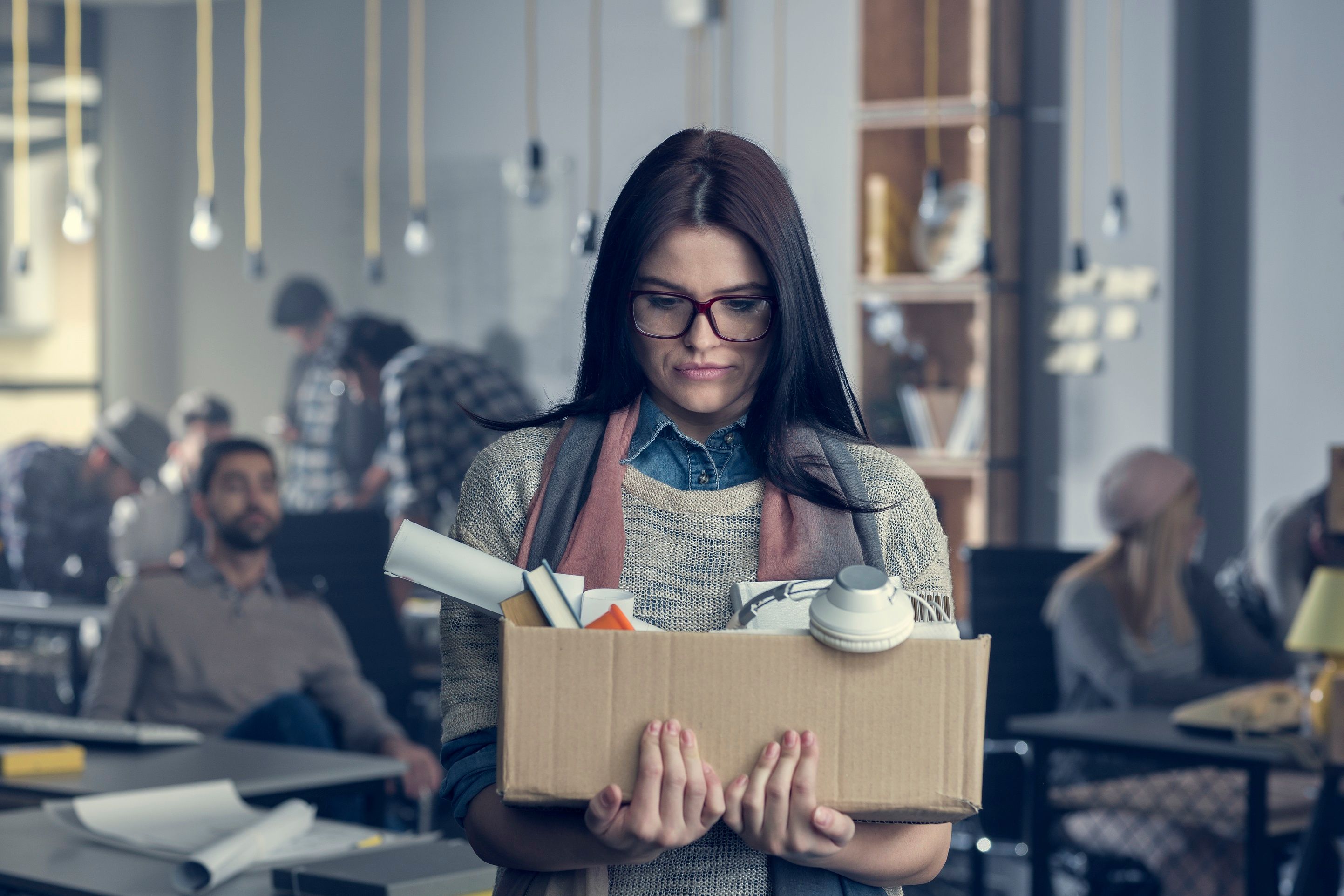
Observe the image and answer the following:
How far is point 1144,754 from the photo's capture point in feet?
9.59

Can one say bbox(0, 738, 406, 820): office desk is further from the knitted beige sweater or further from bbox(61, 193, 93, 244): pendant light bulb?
bbox(61, 193, 93, 244): pendant light bulb

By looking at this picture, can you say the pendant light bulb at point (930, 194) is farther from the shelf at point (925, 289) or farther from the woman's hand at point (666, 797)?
the woman's hand at point (666, 797)

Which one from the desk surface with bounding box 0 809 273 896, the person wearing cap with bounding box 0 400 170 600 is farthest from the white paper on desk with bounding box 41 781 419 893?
the person wearing cap with bounding box 0 400 170 600

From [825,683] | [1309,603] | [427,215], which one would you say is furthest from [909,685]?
[427,215]

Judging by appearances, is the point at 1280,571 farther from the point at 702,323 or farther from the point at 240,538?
the point at 702,323

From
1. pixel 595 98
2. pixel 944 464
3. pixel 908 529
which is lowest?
pixel 944 464

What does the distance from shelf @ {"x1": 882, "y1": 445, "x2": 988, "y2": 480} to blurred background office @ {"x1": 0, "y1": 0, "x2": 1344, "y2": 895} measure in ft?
0.07

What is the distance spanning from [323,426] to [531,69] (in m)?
1.81

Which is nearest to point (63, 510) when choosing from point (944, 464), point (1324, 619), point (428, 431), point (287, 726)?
point (428, 431)

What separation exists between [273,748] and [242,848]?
0.82m

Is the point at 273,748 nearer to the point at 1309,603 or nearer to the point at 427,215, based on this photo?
the point at 1309,603

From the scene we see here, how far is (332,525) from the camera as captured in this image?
14.0ft

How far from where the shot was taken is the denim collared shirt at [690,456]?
1209 millimetres

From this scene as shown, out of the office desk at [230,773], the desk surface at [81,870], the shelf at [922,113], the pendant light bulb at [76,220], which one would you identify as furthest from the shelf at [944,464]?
the desk surface at [81,870]
